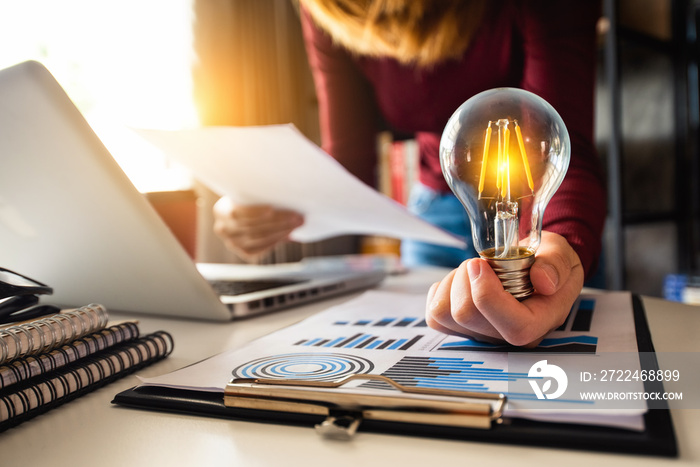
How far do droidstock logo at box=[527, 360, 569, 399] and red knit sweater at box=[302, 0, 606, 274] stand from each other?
0.60ft

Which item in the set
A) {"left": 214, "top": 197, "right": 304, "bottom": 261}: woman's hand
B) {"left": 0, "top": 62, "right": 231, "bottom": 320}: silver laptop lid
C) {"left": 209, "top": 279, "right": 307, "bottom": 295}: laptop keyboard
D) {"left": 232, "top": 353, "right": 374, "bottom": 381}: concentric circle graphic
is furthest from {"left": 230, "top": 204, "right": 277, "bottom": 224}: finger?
{"left": 232, "top": 353, "right": 374, "bottom": 381}: concentric circle graphic

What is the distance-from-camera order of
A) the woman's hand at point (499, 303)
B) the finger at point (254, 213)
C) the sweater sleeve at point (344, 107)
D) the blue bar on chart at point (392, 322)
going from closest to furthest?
the woman's hand at point (499, 303), the blue bar on chart at point (392, 322), the finger at point (254, 213), the sweater sleeve at point (344, 107)

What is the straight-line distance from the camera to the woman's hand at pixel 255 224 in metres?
0.92

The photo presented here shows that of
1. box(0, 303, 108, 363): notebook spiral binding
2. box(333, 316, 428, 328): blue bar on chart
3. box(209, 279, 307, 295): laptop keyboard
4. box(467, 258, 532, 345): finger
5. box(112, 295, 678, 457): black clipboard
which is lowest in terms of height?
box(112, 295, 678, 457): black clipboard

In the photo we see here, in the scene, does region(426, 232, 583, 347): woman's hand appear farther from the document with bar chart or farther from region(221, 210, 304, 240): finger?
region(221, 210, 304, 240): finger

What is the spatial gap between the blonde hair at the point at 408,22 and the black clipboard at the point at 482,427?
2.11ft

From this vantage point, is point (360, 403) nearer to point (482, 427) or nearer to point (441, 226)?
point (482, 427)

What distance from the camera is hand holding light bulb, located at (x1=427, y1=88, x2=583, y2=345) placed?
38cm

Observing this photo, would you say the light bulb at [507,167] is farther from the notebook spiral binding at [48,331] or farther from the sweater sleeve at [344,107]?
the sweater sleeve at [344,107]

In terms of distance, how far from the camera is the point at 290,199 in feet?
2.77

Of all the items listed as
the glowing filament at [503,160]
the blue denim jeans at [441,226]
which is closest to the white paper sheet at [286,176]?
the glowing filament at [503,160]

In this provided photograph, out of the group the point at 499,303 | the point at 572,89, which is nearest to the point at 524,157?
the point at 499,303

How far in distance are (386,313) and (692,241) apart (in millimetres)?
2111

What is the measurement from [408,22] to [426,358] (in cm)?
62
